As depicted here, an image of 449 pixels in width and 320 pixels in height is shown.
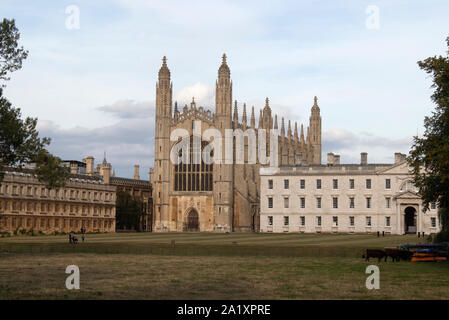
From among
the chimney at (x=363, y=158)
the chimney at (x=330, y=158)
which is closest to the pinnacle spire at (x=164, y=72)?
the chimney at (x=330, y=158)

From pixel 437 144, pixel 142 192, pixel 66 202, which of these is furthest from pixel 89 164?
pixel 437 144

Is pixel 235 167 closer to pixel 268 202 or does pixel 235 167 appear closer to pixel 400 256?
pixel 268 202

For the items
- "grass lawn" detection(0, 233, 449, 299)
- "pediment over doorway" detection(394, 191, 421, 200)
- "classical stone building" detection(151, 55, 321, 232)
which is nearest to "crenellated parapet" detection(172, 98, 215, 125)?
"classical stone building" detection(151, 55, 321, 232)

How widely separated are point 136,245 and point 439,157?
2057 centimetres

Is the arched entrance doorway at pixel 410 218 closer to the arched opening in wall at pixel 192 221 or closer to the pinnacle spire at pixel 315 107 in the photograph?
the arched opening in wall at pixel 192 221

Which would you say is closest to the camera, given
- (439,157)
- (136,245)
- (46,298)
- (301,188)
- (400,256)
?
(46,298)

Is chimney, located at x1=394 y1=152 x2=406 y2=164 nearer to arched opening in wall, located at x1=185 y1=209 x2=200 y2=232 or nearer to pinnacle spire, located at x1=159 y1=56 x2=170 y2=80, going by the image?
arched opening in wall, located at x1=185 y1=209 x2=200 y2=232

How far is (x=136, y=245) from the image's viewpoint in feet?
145

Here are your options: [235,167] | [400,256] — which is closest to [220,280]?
[400,256]

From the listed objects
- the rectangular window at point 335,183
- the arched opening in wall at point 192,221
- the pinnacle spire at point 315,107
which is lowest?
the arched opening in wall at point 192,221

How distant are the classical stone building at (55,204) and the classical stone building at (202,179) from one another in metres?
8.18

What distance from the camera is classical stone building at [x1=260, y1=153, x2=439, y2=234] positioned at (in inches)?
3477

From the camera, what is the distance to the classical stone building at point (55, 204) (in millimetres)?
81000
